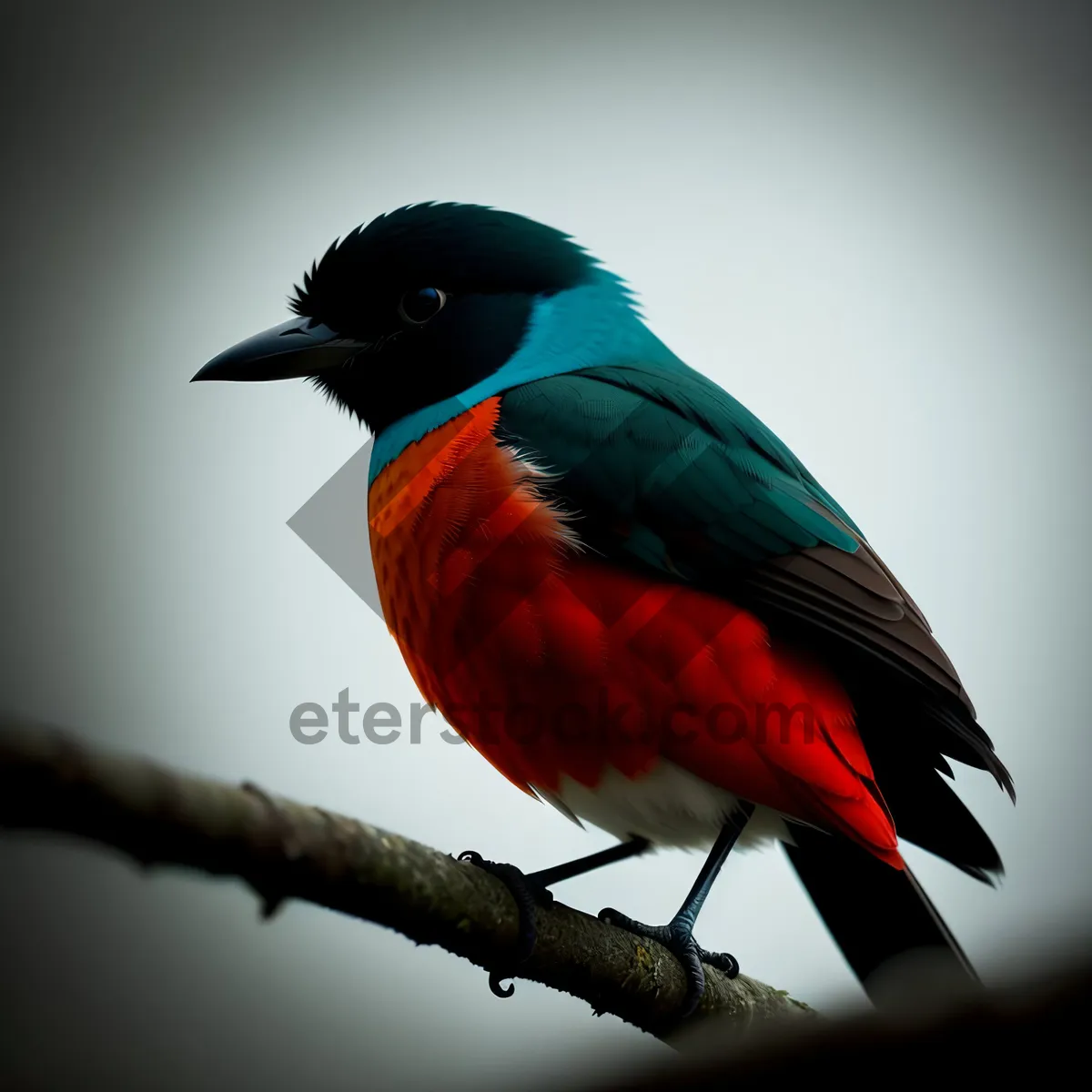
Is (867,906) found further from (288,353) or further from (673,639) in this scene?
(288,353)

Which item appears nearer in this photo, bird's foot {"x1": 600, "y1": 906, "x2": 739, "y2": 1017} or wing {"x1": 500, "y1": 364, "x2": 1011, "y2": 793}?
bird's foot {"x1": 600, "y1": 906, "x2": 739, "y2": 1017}

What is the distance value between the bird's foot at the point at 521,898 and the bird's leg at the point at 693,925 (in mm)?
415

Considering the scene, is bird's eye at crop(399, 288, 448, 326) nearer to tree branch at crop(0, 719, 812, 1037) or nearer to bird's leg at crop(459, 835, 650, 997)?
bird's leg at crop(459, 835, 650, 997)

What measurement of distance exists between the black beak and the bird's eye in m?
0.21

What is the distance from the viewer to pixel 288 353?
4.25 meters

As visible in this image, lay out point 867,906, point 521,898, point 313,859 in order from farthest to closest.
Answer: point 867,906 < point 521,898 < point 313,859

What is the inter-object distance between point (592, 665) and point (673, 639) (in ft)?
0.87

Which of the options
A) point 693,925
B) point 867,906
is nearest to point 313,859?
point 693,925

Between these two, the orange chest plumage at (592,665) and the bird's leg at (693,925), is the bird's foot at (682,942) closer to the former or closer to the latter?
the bird's leg at (693,925)

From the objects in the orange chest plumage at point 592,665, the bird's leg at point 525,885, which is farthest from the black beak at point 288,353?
the bird's leg at point 525,885

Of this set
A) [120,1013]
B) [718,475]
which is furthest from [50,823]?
[120,1013]

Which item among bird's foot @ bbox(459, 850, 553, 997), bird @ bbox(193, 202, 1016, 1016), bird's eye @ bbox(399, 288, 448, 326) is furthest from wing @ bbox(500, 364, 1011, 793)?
bird's foot @ bbox(459, 850, 553, 997)

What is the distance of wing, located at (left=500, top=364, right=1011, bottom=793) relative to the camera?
11.3 ft

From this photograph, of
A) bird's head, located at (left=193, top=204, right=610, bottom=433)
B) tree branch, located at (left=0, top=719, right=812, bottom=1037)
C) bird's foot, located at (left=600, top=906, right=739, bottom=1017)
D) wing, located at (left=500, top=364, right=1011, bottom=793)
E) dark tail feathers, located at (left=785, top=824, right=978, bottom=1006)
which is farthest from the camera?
bird's head, located at (left=193, top=204, right=610, bottom=433)
